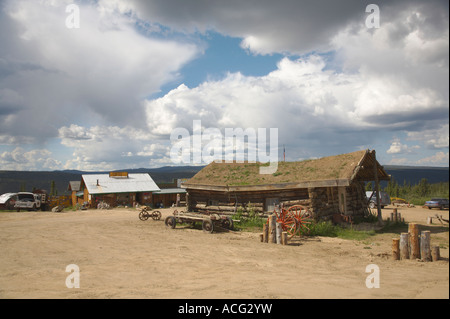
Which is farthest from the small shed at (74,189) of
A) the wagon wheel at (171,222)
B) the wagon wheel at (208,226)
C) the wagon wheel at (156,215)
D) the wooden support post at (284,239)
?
the wooden support post at (284,239)

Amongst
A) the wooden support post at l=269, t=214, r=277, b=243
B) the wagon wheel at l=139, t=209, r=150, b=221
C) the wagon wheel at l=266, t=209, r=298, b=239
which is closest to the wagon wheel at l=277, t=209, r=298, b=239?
the wagon wheel at l=266, t=209, r=298, b=239

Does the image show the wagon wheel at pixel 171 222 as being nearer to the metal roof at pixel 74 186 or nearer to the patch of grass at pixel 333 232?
the patch of grass at pixel 333 232

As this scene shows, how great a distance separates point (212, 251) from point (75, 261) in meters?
4.60

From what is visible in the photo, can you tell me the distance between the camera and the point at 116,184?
37781 millimetres

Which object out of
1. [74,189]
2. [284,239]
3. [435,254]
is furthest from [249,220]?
[74,189]

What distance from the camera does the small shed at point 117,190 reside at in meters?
34.7

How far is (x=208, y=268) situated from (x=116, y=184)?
31988mm

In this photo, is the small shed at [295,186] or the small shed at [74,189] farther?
the small shed at [74,189]

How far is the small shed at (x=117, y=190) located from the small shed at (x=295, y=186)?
17611 millimetres

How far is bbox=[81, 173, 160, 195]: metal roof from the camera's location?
35.1m
